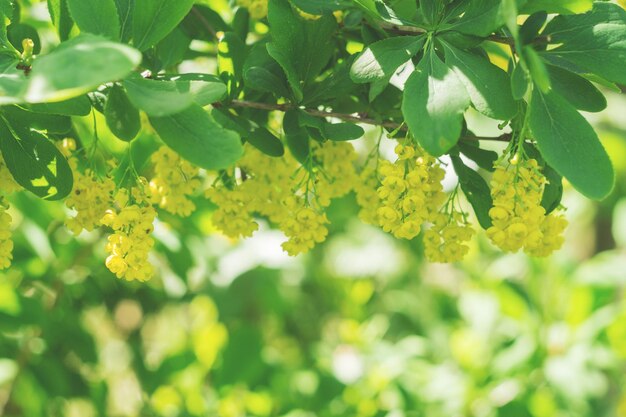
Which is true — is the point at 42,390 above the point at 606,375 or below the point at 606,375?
above

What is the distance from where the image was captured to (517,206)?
2.59ft

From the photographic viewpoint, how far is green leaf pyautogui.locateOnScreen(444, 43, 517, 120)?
717 millimetres

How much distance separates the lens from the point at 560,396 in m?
1.62

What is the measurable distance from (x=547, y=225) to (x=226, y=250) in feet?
3.89

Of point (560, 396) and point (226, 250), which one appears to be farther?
point (226, 250)

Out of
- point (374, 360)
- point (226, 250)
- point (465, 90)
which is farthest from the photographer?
point (226, 250)

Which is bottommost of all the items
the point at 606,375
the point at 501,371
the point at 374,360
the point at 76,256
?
the point at 606,375

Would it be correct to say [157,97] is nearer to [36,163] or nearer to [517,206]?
[36,163]

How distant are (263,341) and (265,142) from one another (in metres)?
1.02

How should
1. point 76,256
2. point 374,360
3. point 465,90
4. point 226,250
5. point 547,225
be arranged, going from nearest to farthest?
point 465,90 → point 547,225 → point 76,256 → point 374,360 → point 226,250

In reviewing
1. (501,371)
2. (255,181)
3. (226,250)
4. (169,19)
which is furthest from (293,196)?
(226,250)

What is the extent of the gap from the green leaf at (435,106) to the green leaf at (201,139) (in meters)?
0.17

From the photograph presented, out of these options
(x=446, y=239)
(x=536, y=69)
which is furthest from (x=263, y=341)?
(x=536, y=69)

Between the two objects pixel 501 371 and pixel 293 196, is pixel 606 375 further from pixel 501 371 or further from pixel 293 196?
pixel 293 196
